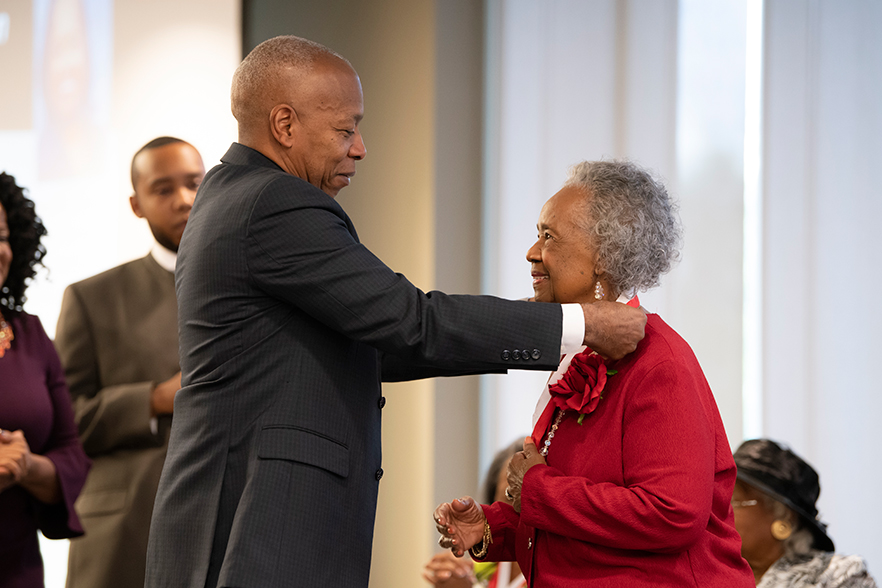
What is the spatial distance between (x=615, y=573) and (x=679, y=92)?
2634 millimetres

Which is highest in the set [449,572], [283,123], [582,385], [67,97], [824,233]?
[67,97]

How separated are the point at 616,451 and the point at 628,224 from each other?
0.44m

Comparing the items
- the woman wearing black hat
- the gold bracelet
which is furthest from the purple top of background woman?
the woman wearing black hat

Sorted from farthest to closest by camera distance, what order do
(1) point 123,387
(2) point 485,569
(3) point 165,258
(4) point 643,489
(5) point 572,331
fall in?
1. (3) point 165,258
2. (1) point 123,387
3. (2) point 485,569
4. (5) point 572,331
5. (4) point 643,489

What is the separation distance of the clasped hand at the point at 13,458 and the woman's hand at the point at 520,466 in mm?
1551

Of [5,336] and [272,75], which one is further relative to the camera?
[5,336]

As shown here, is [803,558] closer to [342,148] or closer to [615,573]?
[615,573]

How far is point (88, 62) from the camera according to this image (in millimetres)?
3535

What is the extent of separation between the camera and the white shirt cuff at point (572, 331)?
1.54 metres

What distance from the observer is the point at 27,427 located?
2.58 meters

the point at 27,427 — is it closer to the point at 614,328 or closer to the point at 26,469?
the point at 26,469

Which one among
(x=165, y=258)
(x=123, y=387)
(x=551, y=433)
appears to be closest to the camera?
(x=551, y=433)

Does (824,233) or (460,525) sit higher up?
(824,233)

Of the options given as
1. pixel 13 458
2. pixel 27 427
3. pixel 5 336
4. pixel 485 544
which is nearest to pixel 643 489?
pixel 485 544
